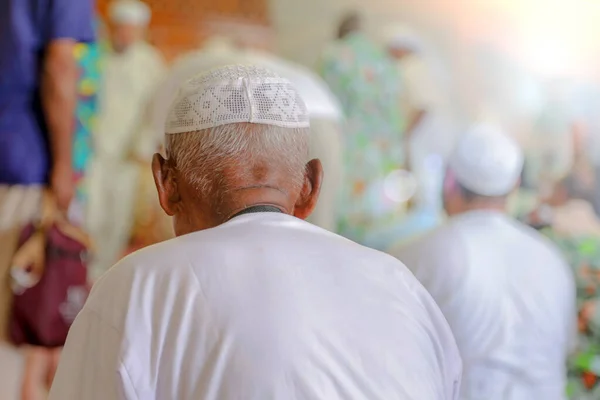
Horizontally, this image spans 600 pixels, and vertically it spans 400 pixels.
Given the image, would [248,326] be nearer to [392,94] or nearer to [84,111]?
[84,111]

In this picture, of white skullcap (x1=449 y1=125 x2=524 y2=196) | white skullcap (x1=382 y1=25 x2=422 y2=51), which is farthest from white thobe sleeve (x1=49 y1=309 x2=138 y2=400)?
white skullcap (x1=382 y1=25 x2=422 y2=51)

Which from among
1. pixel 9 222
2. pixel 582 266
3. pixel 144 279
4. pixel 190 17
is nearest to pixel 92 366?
pixel 144 279

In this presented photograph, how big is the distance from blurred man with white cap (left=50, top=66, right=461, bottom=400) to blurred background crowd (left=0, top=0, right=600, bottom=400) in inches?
103

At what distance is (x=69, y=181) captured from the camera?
2.43 metres

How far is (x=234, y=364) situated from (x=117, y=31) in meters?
4.61

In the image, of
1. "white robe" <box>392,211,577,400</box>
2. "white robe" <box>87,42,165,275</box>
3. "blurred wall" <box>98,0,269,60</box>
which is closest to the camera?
"white robe" <box>392,211,577,400</box>

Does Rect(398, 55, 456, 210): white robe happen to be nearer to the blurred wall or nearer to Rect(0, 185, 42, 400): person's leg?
the blurred wall

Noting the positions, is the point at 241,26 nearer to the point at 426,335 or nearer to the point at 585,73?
the point at 585,73

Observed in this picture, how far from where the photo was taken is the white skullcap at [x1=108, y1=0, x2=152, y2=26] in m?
5.46

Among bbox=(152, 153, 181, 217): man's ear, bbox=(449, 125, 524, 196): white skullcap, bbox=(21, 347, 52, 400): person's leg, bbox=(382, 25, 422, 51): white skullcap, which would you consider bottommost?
bbox=(21, 347, 52, 400): person's leg

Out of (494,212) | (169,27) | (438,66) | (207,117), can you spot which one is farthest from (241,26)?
(207,117)

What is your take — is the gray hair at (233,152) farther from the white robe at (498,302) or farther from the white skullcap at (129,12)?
the white skullcap at (129,12)

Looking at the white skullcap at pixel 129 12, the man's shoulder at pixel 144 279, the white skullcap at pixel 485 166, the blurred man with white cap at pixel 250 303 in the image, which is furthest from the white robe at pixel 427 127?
the man's shoulder at pixel 144 279

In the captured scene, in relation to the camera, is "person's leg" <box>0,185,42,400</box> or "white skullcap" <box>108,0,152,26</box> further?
"white skullcap" <box>108,0,152,26</box>
